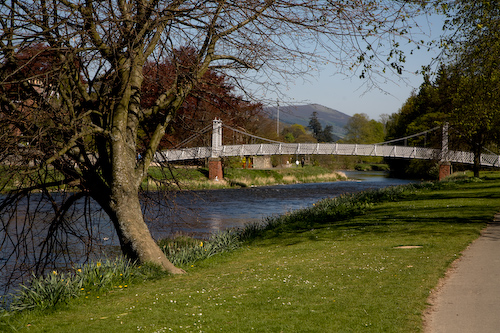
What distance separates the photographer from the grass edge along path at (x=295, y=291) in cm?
514

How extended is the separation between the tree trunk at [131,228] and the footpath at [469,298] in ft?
13.8

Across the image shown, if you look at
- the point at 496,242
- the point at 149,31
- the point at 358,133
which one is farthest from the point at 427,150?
the point at 358,133

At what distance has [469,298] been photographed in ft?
19.0

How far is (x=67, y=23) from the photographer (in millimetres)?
6730

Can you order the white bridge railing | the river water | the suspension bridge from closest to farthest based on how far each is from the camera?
the river water, the suspension bridge, the white bridge railing

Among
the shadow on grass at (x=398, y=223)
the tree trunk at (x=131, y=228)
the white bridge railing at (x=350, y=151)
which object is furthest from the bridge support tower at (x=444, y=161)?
the tree trunk at (x=131, y=228)

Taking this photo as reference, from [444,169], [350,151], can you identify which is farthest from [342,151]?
[444,169]

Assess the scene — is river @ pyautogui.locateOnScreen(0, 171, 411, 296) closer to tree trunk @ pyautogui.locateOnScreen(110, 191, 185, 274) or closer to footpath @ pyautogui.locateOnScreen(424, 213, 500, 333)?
tree trunk @ pyautogui.locateOnScreen(110, 191, 185, 274)

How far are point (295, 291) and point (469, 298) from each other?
6.88ft

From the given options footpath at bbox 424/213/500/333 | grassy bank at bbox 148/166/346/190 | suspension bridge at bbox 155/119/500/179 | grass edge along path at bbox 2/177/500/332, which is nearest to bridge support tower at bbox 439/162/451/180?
suspension bridge at bbox 155/119/500/179

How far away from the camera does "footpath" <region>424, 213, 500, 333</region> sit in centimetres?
488

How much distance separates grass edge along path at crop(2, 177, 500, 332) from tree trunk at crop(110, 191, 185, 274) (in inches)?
20.0

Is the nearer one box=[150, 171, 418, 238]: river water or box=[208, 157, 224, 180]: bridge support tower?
box=[150, 171, 418, 238]: river water

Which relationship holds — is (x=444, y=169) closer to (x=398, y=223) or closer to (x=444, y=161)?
(x=444, y=161)
